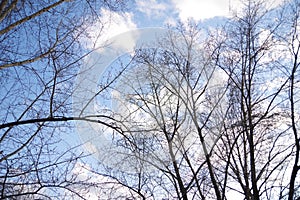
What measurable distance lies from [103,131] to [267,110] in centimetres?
443

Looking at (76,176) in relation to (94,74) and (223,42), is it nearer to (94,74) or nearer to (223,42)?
(94,74)

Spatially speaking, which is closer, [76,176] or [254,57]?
[76,176]

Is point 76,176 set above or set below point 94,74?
below

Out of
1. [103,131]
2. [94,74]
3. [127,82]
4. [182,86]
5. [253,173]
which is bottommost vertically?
[253,173]

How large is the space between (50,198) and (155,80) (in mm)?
4850

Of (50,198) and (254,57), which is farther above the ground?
(254,57)

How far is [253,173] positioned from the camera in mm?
7625

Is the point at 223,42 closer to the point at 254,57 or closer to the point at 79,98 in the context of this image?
the point at 254,57

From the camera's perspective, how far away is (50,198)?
6027mm

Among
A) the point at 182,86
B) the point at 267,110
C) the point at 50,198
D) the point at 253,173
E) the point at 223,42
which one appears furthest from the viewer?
the point at 182,86

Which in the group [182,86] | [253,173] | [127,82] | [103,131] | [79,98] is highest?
[182,86]

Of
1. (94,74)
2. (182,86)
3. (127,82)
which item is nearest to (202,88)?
(182,86)

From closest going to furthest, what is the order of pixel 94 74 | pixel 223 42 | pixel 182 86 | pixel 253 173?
1. pixel 94 74
2. pixel 253 173
3. pixel 223 42
4. pixel 182 86

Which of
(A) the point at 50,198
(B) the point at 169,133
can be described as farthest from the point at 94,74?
(B) the point at 169,133
